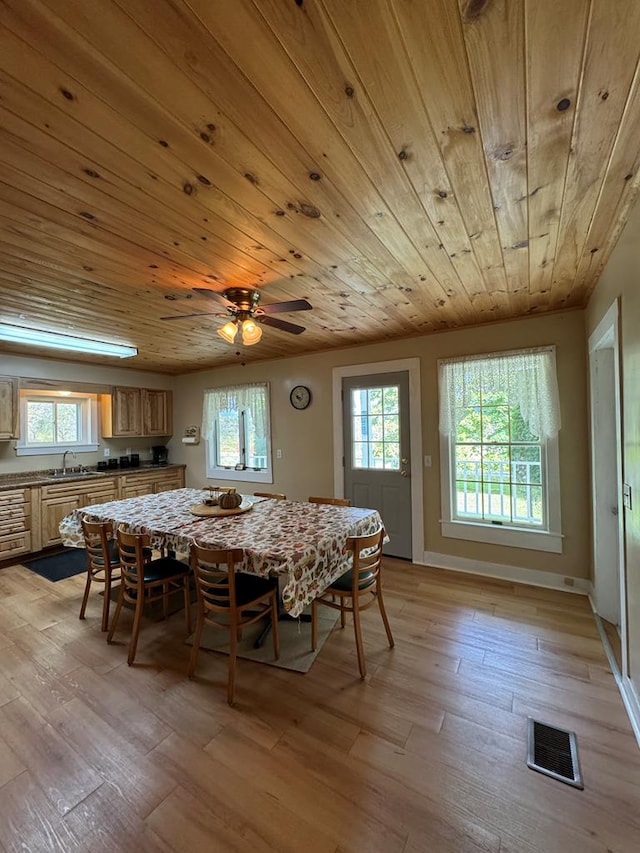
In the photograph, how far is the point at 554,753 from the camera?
5.16ft

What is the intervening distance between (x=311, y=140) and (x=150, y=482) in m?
5.16

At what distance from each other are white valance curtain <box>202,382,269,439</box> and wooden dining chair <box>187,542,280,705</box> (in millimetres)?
2795

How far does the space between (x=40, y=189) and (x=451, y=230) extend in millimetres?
1812

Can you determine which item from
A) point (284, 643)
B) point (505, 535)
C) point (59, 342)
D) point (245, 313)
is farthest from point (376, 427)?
point (59, 342)

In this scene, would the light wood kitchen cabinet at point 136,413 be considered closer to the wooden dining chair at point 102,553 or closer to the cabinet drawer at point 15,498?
the cabinet drawer at point 15,498

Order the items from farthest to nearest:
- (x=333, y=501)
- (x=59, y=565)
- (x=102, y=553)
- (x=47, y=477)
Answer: (x=47, y=477), (x=59, y=565), (x=333, y=501), (x=102, y=553)

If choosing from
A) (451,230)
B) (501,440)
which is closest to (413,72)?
(451,230)

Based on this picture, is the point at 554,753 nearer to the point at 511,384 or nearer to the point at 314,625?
the point at 314,625

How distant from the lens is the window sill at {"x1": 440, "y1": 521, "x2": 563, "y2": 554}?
314cm

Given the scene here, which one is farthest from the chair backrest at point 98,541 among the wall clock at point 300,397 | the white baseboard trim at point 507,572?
the white baseboard trim at point 507,572

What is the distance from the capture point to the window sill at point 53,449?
4.45 m

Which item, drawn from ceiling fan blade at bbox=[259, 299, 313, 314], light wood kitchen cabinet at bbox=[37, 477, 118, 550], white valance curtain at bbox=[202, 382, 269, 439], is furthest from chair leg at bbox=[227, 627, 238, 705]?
light wood kitchen cabinet at bbox=[37, 477, 118, 550]

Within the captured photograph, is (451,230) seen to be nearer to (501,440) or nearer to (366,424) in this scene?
(501,440)

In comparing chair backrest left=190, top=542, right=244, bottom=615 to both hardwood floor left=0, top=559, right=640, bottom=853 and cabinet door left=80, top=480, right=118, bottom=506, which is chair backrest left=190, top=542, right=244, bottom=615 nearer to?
hardwood floor left=0, top=559, right=640, bottom=853
